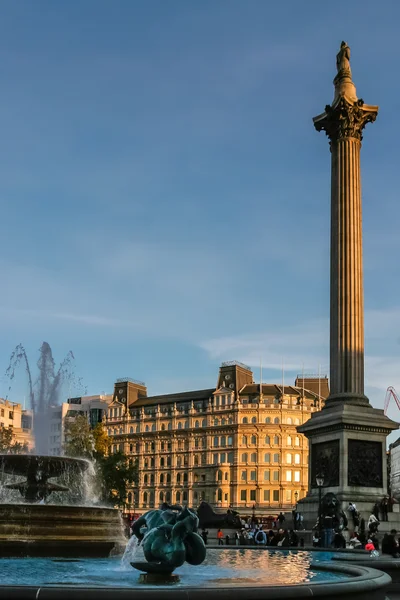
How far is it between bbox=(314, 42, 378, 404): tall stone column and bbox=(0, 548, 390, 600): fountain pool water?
53.6 ft

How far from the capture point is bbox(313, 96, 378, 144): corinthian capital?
3791 centimetres

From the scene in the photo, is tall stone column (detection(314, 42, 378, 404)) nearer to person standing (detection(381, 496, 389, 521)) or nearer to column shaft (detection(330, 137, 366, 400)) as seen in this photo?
column shaft (detection(330, 137, 366, 400))

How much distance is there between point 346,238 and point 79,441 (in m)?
40.0

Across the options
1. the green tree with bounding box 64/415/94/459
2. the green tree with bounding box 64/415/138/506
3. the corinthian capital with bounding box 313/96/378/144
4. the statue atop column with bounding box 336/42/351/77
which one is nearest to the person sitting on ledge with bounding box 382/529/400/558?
the corinthian capital with bounding box 313/96/378/144

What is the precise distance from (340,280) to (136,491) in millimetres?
94256

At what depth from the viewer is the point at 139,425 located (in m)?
124

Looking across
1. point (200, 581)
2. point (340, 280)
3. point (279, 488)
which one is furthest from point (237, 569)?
point (279, 488)

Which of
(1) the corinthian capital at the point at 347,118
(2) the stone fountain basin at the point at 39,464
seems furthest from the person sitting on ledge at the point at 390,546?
(1) the corinthian capital at the point at 347,118

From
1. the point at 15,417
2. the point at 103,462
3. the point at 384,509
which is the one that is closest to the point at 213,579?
the point at 384,509

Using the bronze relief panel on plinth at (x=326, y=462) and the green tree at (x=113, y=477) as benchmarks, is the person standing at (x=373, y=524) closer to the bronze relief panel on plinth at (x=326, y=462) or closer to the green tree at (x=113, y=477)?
the bronze relief panel on plinth at (x=326, y=462)

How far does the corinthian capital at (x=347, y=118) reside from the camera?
37.9m

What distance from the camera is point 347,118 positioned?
37.9m

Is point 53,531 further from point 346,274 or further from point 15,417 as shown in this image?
Result: point 15,417

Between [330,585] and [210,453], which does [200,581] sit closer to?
[330,585]
